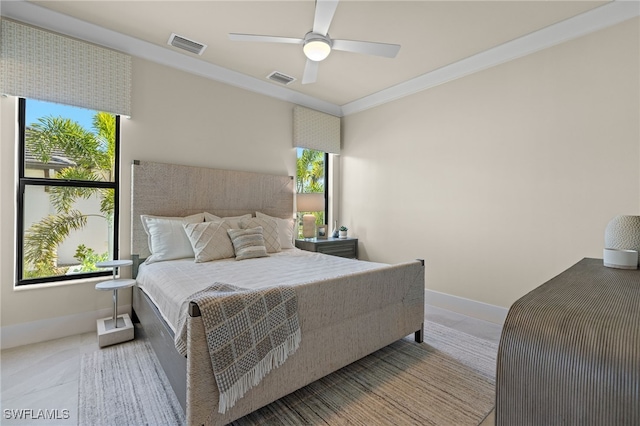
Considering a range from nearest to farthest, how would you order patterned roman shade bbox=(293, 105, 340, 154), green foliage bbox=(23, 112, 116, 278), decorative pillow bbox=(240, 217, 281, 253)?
green foliage bbox=(23, 112, 116, 278)
decorative pillow bbox=(240, 217, 281, 253)
patterned roman shade bbox=(293, 105, 340, 154)

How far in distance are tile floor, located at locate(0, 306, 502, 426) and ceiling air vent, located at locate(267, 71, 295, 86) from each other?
346cm

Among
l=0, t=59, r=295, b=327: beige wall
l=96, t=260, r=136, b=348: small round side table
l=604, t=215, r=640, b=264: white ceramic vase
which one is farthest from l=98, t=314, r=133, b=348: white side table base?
l=604, t=215, r=640, b=264: white ceramic vase

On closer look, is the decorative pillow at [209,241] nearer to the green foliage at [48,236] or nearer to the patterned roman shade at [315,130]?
the green foliage at [48,236]

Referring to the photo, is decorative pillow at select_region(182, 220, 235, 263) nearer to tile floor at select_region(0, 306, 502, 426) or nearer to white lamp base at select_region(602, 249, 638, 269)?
tile floor at select_region(0, 306, 502, 426)

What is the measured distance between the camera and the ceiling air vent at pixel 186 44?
298 cm

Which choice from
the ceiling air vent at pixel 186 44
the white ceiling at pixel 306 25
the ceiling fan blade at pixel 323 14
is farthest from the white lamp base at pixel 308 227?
the ceiling fan blade at pixel 323 14

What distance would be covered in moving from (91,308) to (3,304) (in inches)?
24.1

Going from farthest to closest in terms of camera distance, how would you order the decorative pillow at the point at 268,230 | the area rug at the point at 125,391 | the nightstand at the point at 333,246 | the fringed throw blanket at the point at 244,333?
1. the nightstand at the point at 333,246
2. the decorative pillow at the point at 268,230
3. the area rug at the point at 125,391
4. the fringed throw blanket at the point at 244,333

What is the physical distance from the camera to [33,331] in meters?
2.58

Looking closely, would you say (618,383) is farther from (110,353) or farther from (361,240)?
(361,240)

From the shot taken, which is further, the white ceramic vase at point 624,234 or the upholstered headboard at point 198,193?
the upholstered headboard at point 198,193

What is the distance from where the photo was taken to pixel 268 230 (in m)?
3.53

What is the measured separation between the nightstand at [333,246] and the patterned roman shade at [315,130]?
147 cm

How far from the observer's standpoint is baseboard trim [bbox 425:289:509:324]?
122 inches
